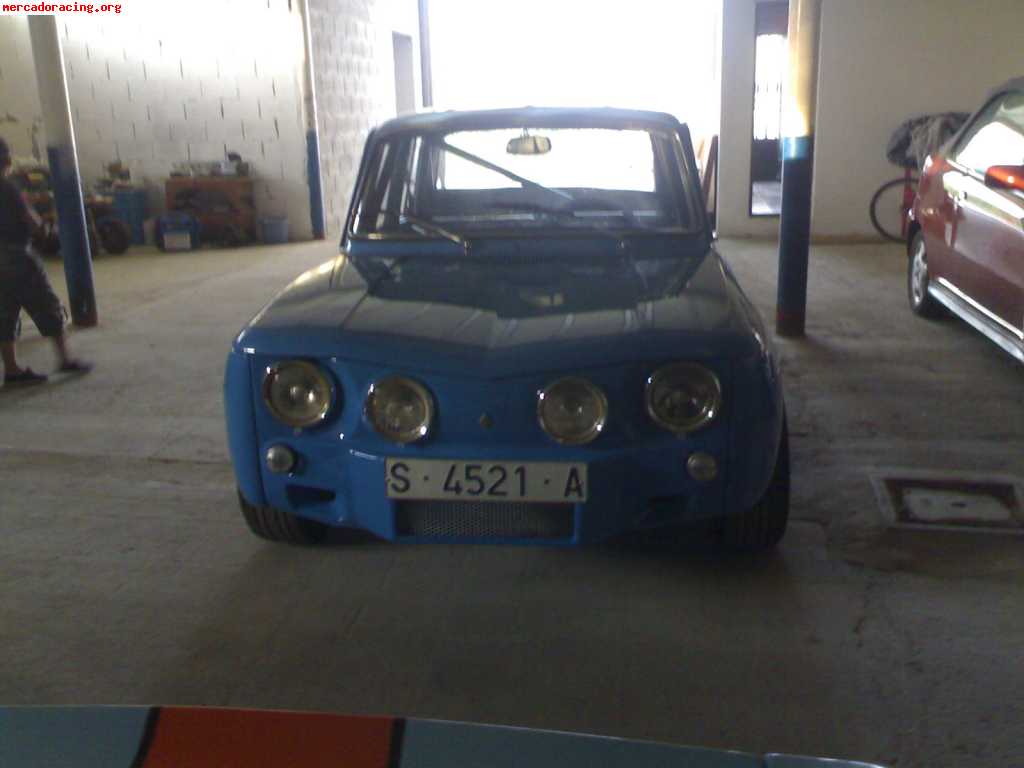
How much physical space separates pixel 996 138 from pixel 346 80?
9442mm

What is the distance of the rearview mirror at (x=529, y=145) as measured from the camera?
151 inches

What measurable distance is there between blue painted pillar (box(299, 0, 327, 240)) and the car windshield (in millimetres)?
8274

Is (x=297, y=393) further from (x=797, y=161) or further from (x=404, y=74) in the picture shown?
(x=404, y=74)

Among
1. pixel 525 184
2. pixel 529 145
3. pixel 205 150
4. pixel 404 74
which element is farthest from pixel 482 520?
pixel 404 74

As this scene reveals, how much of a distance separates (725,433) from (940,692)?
2.69 ft

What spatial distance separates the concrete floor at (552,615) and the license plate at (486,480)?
42cm

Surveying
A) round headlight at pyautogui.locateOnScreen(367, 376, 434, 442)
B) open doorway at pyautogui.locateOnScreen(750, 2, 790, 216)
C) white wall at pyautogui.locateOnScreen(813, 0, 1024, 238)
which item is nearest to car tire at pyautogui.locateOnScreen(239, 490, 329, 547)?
round headlight at pyautogui.locateOnScreen(367, 376, 434, 442)

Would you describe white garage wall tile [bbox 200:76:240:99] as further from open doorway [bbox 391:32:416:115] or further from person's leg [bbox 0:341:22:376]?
person's leg [bbox 0:341:22:376]

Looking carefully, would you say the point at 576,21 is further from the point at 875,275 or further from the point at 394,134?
the point at 394,134

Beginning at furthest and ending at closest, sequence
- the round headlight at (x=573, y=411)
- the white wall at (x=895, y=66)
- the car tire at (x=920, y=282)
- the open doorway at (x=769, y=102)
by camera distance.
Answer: the open doorway at (x=769, y=102) → the white wall at (x=895, y=66) → the car tire at (x=920, y=282) → the round headlight at (x=573, y=411)

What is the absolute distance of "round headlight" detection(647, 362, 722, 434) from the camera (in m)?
2.67

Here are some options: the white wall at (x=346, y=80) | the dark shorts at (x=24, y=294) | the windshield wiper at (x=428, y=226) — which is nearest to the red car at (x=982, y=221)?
the windshield wiper at (x=428, y=226)

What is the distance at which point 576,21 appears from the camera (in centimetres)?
1780

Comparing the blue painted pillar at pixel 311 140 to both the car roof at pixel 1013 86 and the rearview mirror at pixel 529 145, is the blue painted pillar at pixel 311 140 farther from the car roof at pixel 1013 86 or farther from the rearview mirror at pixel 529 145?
the rearview mirror at pixel 529 145
